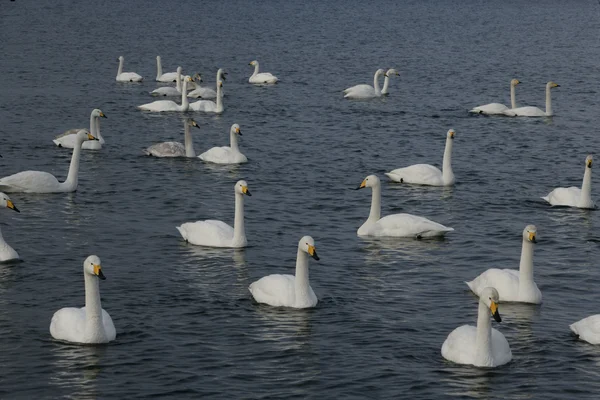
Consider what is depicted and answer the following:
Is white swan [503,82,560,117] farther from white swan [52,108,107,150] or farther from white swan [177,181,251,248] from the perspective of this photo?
white swan [177,181,251,248]

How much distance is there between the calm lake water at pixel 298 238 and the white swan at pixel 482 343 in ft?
0.71

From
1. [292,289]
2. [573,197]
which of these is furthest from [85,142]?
[292,289]

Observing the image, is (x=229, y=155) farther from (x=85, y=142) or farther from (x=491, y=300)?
(x=491, y=300)

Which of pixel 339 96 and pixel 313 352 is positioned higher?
pixel 339 96

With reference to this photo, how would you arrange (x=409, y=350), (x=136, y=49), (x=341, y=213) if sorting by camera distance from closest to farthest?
(x=409, y=350), (x=341, y=213), (x=136, y=49)

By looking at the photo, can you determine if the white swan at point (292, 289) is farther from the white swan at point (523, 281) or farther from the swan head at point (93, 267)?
the swan head at point (93, 267)

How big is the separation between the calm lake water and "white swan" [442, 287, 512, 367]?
0.22 metres

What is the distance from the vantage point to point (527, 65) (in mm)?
61250

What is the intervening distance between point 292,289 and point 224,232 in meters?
3.98

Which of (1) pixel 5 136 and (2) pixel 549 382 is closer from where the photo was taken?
(2) pixel 549 382

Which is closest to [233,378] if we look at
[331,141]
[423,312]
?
[423,312]

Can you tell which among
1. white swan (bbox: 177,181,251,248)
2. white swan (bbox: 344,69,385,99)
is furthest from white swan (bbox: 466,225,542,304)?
white swan (bbox: 344,69,385,99)

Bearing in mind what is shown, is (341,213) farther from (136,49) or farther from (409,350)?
(136,49)

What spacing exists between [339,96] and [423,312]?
28.7 metres
